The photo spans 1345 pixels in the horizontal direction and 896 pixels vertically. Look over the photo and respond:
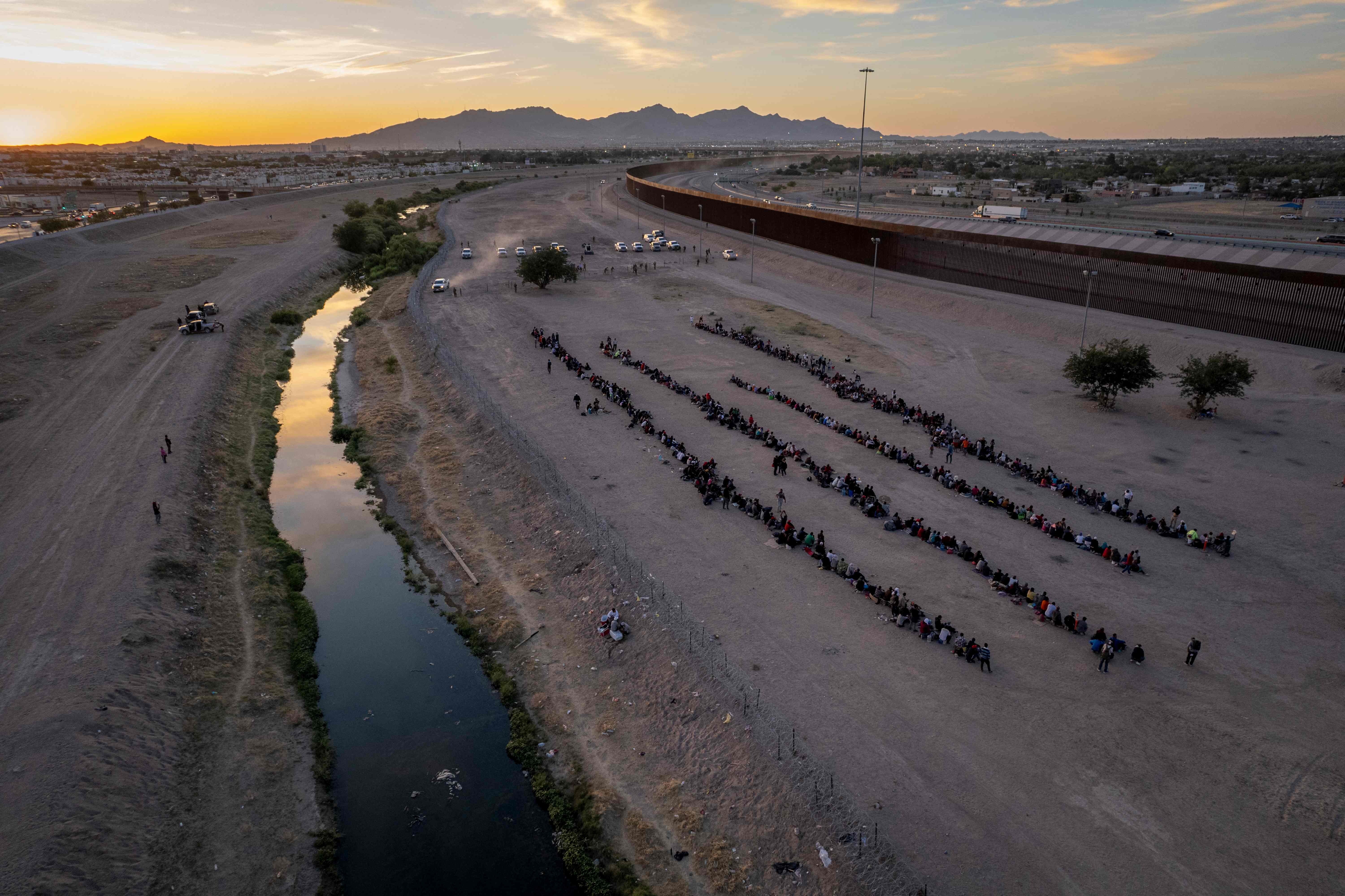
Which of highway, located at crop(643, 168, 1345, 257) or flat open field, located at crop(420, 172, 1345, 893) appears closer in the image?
flat open field, located at crop(420, 172, 1345, 893)

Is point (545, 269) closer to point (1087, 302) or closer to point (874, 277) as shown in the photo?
point (874, 277)

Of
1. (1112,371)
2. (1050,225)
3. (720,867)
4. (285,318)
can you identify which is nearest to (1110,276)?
(1112,371)

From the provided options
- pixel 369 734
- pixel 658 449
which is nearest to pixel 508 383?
pixel 658 449

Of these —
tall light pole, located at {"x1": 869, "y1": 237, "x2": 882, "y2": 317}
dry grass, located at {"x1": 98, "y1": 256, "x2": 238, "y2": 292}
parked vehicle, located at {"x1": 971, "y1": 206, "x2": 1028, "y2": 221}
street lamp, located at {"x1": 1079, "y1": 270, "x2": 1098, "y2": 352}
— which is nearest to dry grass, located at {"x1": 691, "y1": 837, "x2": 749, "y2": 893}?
street lamp, located at {"x1": 1079, "y1": 270, "x2": 1098, "y2": 352}

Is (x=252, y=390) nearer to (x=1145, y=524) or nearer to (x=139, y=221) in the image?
(x=1145, y=524)

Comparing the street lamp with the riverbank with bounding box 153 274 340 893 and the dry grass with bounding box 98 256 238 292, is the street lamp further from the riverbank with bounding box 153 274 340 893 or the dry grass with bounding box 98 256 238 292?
the dry grass with bounding box 98 256 238 292

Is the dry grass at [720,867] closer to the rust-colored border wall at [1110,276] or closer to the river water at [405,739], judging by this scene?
the river water at [405,739]
